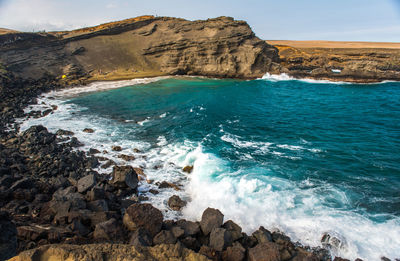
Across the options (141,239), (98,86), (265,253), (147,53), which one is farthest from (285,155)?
(147,53)

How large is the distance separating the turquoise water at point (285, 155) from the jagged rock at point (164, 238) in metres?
2.55

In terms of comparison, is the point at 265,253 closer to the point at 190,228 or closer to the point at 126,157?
the point at 190,228

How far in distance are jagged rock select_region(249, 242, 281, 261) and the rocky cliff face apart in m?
44.2

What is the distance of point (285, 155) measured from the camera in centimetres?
1375

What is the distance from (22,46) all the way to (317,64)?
229 feet

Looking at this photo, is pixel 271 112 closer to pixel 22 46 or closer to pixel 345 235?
pixel 345 235

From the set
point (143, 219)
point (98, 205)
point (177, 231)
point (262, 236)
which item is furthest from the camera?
point (98, 205)

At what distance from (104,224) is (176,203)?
3445mm

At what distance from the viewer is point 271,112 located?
23.6 meters

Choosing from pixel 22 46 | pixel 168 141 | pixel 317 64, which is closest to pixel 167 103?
pixel 168 141

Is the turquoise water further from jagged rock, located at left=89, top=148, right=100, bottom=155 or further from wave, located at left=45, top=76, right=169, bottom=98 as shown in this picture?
wave, located at left=45, top=76, right=169, bottom=98

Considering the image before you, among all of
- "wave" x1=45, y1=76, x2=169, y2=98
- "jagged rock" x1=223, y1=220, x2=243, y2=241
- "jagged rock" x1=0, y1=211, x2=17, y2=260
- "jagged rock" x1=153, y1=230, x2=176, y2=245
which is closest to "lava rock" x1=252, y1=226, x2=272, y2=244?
"jagged rock" x1=223, y1=220, x2=243, y2=241

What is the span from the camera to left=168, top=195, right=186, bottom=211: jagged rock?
31.8 feet

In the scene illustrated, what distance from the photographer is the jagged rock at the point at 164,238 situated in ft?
21.9
